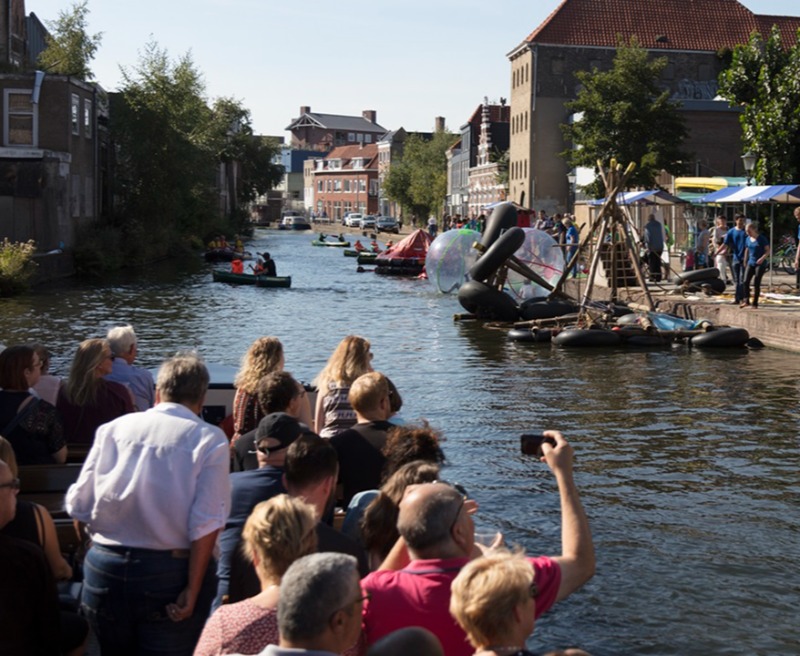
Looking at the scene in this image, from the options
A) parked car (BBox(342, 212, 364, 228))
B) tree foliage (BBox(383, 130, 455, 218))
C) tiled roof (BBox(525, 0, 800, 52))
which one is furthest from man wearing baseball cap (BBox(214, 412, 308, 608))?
parked car (BBox(342, 212, 364, 228))

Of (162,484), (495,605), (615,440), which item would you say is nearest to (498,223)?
(615,440)

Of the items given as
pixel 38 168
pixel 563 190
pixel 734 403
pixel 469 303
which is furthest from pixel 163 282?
pixel 563 190

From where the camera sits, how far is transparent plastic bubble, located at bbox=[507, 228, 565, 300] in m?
32.2

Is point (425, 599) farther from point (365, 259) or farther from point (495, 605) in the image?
point (365, 259)

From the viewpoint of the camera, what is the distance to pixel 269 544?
4355mm

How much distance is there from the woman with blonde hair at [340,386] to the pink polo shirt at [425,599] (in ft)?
11.2

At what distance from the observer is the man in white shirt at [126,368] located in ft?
27.5

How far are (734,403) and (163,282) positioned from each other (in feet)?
95.2

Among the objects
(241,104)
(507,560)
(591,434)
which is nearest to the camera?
(507,560)

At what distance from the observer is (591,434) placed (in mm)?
15117

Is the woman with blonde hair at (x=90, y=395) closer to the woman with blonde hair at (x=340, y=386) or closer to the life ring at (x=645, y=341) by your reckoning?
the woman with blonde hair at (x=340, y=386)

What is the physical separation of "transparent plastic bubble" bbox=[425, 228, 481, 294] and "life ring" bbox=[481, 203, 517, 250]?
451 cm

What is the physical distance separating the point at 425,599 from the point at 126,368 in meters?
4.47

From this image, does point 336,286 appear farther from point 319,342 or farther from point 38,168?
point 319,342
